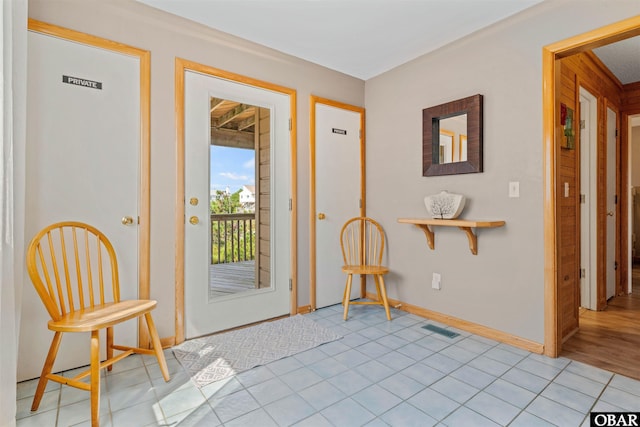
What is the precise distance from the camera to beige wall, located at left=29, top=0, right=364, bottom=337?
6.98ft

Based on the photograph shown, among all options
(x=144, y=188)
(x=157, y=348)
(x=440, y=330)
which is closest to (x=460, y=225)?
(x=440, y=330)

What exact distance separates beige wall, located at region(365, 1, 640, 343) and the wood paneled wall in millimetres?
182

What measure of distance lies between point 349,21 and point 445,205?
64.0 inches

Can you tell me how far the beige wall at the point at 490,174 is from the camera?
7.61ft

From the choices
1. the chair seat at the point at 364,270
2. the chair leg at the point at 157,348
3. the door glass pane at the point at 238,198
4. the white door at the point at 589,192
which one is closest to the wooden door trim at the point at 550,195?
the chair seat at the point at 364,270

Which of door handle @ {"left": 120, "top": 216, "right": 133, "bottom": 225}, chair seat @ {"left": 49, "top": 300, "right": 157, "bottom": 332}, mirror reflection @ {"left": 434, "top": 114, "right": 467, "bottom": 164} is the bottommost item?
chair seat @ {"left": 49, "top": 300, "right": 157, "bottom": 332}

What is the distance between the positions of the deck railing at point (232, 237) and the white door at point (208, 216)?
6cm

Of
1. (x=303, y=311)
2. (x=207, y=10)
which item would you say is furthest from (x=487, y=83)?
(x=303, y=311)

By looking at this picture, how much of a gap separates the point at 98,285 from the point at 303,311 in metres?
1.71

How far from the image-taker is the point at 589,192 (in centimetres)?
326

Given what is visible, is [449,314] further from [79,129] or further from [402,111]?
[79,129]

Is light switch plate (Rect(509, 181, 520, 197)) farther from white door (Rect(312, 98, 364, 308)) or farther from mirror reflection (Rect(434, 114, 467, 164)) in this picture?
white door (Rect(312, 98, 364, 308))

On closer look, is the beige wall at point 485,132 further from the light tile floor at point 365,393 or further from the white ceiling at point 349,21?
the light tile floor at point 365,393

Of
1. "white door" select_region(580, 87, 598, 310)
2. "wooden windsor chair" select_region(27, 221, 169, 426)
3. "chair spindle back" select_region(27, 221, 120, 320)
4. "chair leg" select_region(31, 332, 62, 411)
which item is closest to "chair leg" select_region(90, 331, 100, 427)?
"wooden windsor chair" select_region(27, 221, 169, 426)
